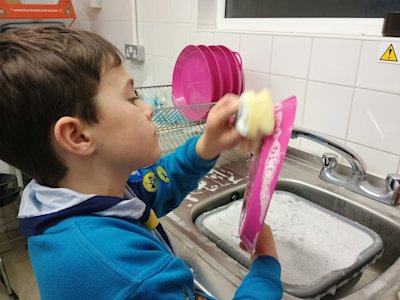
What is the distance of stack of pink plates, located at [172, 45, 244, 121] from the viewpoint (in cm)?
115

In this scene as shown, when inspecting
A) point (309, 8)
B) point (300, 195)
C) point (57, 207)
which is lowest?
point (300, 195)

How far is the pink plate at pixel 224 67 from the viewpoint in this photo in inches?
45.5

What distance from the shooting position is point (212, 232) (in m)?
0.81

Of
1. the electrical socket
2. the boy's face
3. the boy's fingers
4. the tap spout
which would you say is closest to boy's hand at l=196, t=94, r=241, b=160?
the boy's fingers

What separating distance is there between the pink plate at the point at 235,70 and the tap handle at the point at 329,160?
0.36 metres

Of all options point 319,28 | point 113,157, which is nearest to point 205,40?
point 319,28

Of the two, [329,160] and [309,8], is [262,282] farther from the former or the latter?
[309,8]

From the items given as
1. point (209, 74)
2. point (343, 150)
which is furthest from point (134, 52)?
point (343, 150)

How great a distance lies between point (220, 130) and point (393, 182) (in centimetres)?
52

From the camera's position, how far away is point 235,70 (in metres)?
1.16

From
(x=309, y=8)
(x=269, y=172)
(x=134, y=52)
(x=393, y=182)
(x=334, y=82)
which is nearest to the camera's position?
(x=269, y=172)

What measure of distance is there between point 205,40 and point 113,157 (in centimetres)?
94

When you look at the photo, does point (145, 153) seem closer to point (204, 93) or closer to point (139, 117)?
point (139, 117)

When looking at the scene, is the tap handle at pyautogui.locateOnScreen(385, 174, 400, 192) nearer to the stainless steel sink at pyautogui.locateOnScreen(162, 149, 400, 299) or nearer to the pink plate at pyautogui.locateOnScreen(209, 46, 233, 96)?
the stainless steel sink at pyautogui.locateOnScreen(162, 149, 400, 299)
